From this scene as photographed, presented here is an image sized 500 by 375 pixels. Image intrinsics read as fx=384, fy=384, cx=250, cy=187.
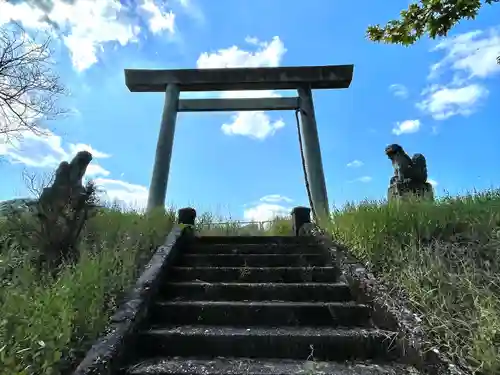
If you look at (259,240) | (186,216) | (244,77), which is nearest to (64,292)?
(259,240)

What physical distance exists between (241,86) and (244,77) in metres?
0.21

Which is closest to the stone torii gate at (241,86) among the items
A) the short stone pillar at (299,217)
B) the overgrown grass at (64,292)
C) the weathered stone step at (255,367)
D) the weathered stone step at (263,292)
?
the short stone pillar at (299,217)

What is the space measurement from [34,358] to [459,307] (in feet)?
8.16

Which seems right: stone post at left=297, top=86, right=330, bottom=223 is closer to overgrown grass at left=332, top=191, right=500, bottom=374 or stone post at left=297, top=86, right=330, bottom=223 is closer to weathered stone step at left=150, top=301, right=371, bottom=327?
overgrown grass at left=332, top=191, right=500, bottom=374

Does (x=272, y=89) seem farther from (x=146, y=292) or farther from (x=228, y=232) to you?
(x=146, y=292)

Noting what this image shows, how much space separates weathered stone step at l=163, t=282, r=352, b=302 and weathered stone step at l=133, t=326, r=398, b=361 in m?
0.68

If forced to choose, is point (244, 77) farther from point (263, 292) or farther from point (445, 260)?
point (445, 260)

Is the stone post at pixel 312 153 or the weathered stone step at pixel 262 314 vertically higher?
the stone post at pixel 312 153

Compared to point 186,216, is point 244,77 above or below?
above

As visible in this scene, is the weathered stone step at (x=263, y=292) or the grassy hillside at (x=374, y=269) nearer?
the grassy hillside at (x=374, y=269)

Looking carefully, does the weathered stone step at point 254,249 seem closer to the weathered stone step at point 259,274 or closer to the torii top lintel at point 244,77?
the weathered stone step at point 259,274

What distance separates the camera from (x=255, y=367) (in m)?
2.55

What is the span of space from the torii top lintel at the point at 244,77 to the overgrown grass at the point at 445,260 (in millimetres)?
3572

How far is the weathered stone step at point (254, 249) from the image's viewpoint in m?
4.67
